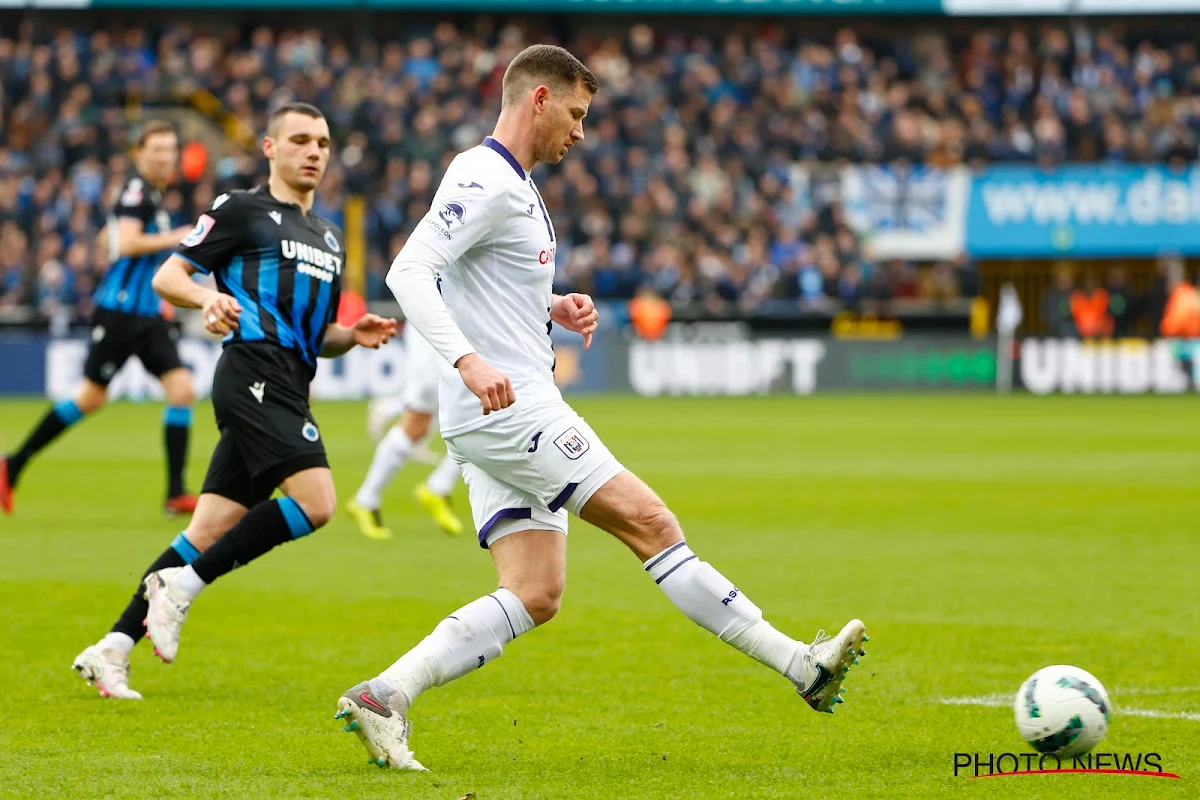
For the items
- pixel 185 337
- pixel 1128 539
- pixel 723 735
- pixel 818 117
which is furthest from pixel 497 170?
pixel 818 117

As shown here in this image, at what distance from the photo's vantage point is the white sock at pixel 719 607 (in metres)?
5.12

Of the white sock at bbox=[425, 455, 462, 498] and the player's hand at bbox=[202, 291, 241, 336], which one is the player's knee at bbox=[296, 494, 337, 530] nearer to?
the player's hand at bbox=[202, 291, 241, 336]

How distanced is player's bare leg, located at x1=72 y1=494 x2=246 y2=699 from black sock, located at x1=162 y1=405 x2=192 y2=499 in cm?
545

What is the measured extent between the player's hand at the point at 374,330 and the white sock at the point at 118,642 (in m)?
1.35

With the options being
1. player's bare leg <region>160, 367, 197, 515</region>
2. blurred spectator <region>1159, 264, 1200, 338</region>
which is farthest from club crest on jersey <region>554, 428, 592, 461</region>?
blurred spectator <region>1159, 264, 1200, 338</region>

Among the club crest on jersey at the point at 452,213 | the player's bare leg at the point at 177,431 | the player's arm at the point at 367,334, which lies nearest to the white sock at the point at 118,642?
the player's arm at the point at 367,334

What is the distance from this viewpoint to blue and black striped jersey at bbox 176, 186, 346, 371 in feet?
21.7

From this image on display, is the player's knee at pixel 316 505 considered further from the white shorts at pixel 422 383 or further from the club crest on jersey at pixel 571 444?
the white shorts at pixel 422 383

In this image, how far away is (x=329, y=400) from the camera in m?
27.4

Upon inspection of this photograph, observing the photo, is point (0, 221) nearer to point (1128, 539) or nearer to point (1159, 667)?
point (1128, 539)

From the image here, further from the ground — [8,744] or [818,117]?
[818,117]

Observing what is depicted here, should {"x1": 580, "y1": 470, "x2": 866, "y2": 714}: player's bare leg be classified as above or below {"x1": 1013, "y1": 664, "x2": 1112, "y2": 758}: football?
above

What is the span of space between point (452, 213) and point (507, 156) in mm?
310

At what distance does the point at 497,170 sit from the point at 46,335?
23.5m
